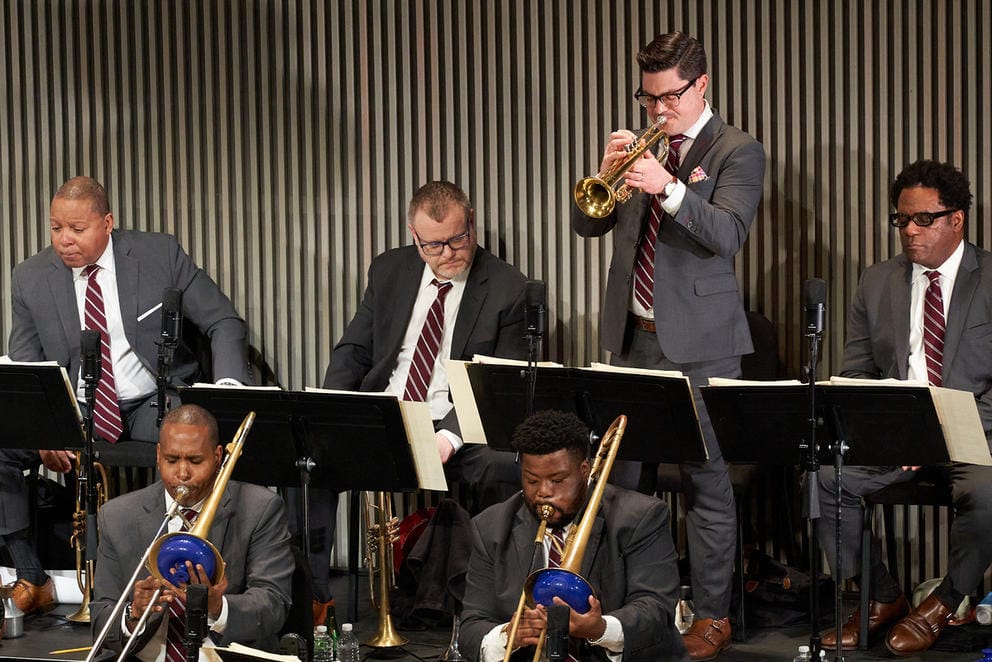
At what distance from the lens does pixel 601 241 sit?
260 inches

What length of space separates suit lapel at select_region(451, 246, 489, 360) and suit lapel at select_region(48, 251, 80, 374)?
5.45ft

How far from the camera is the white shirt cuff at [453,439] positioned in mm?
5727

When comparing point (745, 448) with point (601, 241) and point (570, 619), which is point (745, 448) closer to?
point (570, 619)

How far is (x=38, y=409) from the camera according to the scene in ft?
18.4

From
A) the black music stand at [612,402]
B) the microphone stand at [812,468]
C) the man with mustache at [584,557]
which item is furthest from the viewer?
the black music stand at [612,402]

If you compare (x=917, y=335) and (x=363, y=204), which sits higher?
(x=363, y=204)

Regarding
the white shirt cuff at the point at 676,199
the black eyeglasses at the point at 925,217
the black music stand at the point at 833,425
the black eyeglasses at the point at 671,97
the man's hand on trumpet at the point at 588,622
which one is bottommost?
the man's hand on trumpet at the point at 588,622

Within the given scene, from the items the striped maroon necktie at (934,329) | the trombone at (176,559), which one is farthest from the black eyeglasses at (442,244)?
the trombone at (176,559)

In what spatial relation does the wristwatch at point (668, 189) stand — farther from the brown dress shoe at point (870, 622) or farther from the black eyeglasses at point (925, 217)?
the brown dress shoe at point (870, 622)

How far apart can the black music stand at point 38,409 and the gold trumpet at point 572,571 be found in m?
2.23

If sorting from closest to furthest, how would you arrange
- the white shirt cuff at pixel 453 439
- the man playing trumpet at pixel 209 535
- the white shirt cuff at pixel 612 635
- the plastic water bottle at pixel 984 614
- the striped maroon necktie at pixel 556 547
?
the white shirt cuff at pixel 612 635 < the striped maroon necktie at pixel 556 547 < the man playing trumpet at pixel 209 535 < the plastic water bottle at pixel 984 614 < the white shirt cuff at pixel 453 439

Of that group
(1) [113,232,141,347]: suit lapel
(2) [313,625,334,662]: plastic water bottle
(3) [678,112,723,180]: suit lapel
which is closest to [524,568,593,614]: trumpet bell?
(2) [313,625,334,662]: plastic water bottle

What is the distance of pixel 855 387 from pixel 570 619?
1504mm

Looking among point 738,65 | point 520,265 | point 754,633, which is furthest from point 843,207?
point 754,633
